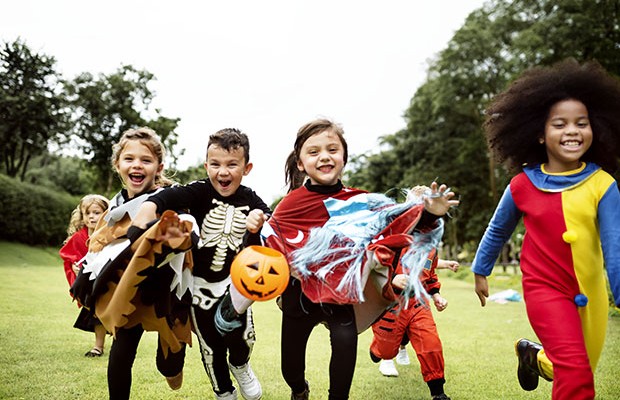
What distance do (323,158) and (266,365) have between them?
10.2 ft

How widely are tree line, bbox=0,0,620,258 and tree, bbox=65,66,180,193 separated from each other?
7 cm

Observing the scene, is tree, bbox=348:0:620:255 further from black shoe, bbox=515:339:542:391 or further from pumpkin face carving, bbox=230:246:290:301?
pumpkin face carving, bbox=230:246:290:301

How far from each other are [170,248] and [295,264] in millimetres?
793

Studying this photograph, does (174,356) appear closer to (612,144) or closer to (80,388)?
(80,388)

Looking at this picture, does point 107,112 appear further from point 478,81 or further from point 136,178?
point 136,178

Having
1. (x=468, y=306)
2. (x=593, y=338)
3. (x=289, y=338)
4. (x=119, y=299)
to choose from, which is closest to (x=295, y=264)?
(x=289, y=338)

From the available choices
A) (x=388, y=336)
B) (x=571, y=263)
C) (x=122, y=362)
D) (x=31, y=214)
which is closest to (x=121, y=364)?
(x=122, y=362)

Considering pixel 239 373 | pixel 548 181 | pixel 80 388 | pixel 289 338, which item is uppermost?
pixel 548 181

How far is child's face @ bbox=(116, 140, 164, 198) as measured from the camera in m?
3.98

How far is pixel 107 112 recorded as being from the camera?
118ft

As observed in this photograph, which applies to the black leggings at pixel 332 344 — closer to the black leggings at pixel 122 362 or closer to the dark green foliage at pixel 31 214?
the black leggings at pixel 122 362

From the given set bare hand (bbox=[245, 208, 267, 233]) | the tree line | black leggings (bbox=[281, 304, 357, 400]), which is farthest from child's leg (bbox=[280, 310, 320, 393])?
the tree line

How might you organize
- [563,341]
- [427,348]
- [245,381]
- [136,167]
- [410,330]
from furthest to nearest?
[410,330] → [427,348] → [245,381] → [136,167] → [563,341]

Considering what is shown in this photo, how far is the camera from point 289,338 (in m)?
3.72
